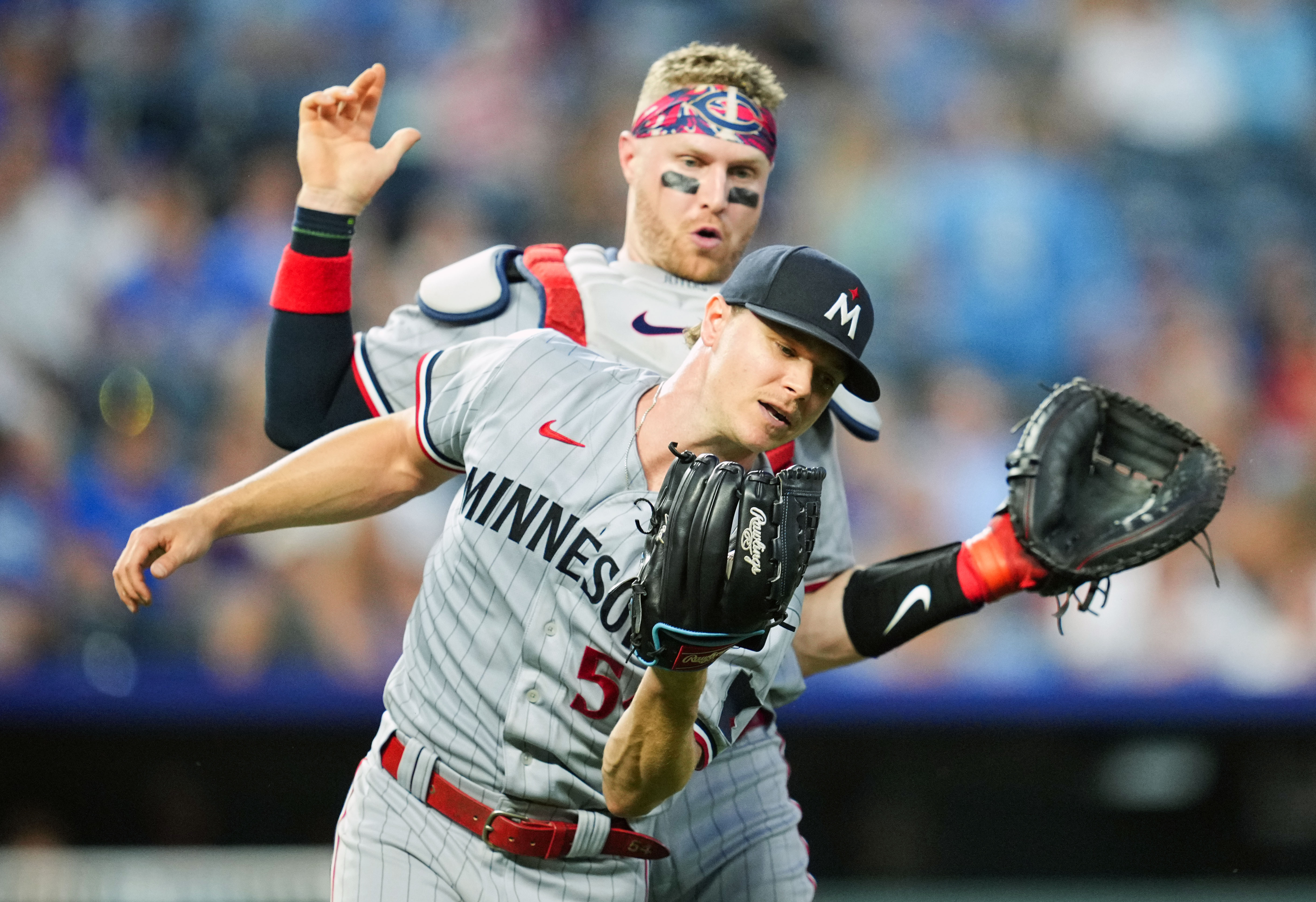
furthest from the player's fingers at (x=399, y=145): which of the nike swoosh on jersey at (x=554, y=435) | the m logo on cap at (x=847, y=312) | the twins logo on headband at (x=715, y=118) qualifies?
the m logo on cap at (x=847, y=312)

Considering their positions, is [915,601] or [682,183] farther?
[682,183]

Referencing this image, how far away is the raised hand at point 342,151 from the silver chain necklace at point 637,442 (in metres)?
0.94

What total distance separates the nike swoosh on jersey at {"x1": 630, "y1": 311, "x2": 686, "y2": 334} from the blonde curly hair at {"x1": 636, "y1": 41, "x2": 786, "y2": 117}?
0.57 metres

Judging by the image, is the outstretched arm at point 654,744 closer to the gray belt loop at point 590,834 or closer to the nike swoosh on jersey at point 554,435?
the gray belt loop at point 590,834

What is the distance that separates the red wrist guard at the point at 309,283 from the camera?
323cm

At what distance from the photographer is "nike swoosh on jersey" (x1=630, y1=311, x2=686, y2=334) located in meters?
3.23

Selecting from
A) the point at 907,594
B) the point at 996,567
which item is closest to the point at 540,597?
the point at 907,594

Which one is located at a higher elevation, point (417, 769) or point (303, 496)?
point (303, 496)

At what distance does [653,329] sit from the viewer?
324 centimetres

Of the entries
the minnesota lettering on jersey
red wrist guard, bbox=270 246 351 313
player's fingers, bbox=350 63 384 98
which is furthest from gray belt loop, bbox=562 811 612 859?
player's fingers, bbox=350 63 384 98

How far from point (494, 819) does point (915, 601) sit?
106cm

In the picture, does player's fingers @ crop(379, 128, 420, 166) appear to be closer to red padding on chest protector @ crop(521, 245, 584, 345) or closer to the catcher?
Result: red padding on chest protector @ crop(521, 245, 584, 345)

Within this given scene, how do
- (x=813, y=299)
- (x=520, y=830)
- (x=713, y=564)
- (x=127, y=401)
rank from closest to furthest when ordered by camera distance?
(x=713, y=564) < (x=813, y=299) < (x=520, y=830) < (x=127, y=401)

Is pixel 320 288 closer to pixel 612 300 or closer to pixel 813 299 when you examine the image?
pixel 612 300
